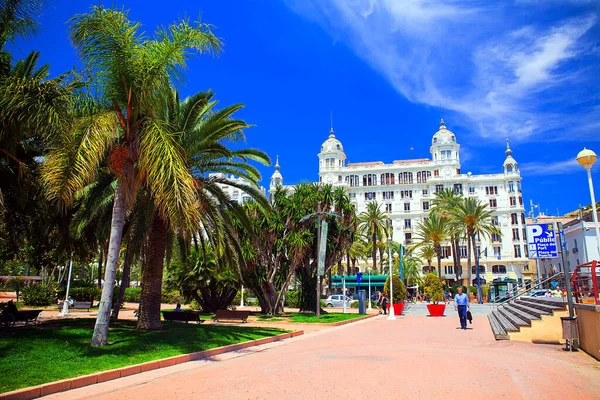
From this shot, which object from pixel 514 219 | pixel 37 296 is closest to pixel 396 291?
pixel 37 296

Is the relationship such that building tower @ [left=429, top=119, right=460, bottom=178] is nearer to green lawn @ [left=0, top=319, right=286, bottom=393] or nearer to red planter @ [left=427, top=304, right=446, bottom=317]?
red planter @ [left=427, top=304, right=446, bottom=317]

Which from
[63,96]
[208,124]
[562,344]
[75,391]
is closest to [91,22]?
[63,96]

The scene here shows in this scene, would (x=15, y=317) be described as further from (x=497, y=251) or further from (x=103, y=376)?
(x=497, y=251)

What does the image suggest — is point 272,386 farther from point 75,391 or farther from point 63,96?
point 63,96

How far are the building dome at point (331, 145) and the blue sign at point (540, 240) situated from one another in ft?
204

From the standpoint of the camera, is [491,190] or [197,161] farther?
[491,190]

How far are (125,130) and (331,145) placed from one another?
77.6 m

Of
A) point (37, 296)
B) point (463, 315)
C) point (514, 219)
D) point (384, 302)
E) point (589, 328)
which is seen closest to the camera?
point (589, 328)

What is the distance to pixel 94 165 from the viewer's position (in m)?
10.4

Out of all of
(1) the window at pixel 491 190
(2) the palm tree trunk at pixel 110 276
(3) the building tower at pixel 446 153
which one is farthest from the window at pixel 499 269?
(2) the palm tree trunk at pixel 110 276

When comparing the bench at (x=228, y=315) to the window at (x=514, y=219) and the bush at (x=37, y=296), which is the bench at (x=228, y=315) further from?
the window at (x=514, y=219)

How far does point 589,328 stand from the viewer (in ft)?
39.4

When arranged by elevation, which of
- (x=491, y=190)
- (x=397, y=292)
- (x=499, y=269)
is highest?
(x=491, y=190)

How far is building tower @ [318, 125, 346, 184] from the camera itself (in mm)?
86250
